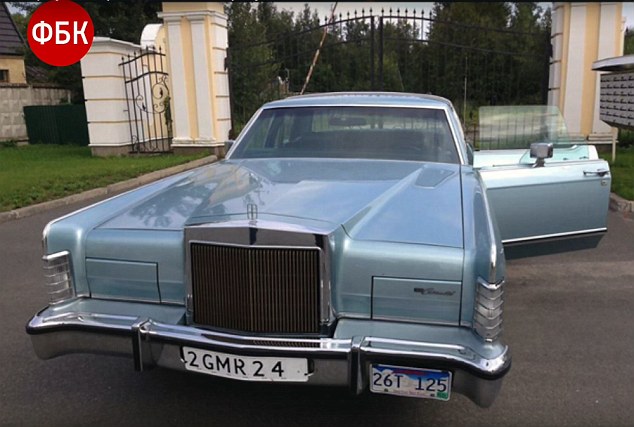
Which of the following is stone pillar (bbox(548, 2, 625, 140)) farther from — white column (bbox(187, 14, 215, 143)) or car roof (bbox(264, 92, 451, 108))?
car roof (bbox(264, 92, 451, 108))

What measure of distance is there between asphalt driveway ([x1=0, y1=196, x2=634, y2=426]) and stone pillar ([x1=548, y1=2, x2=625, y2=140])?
811 centimetres

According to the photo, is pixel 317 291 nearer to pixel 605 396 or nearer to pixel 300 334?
pixel 300 334

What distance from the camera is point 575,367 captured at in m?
3.54

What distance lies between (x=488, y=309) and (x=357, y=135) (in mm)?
2117

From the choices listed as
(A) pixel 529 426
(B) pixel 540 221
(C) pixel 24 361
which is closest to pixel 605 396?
(A) pixel 529 426

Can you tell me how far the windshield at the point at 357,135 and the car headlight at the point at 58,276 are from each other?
5.94ft

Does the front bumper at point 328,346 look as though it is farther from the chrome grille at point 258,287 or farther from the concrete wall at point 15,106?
the concrete wall at point 15,106

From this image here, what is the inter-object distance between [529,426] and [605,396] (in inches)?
23.1

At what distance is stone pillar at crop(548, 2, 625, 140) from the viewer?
11227 millimetres

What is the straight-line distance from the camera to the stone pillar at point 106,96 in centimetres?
1296

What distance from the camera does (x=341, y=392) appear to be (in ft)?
10.8

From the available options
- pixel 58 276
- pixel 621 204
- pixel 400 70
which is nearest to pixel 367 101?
pixel 58 276

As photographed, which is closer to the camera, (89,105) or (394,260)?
(394,260)

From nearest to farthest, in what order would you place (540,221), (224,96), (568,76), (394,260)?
(394,260), (540,221), (568,76), (224,96)
